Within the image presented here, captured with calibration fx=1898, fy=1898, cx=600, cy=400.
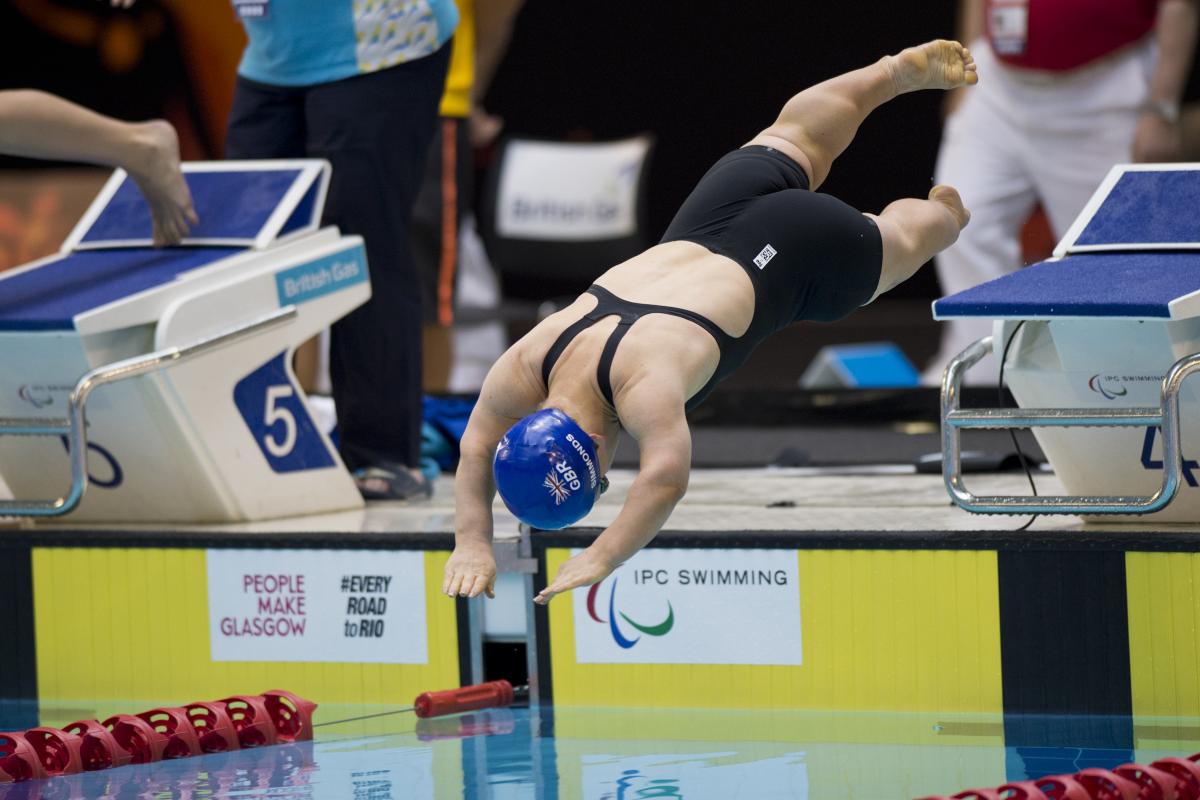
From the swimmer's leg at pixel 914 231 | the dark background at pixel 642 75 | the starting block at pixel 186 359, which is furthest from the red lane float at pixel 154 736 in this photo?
the dark background at pixel 642 75

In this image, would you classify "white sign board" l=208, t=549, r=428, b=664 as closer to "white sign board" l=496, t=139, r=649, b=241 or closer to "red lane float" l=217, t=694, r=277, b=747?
"red lane float" l=217, t=694, r=277, b=747

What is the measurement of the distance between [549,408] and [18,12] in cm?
945

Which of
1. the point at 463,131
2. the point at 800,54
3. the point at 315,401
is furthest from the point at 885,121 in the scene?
the point at 315,401

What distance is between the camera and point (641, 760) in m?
3.85

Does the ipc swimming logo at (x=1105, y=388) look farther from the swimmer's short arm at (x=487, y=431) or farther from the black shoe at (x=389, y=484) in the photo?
the black shoe at (x=389, y=484)

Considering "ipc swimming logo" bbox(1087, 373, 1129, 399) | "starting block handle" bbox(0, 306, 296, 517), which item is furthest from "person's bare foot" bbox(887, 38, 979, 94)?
"starting block handle" bbox(0, 306, 296, 517)

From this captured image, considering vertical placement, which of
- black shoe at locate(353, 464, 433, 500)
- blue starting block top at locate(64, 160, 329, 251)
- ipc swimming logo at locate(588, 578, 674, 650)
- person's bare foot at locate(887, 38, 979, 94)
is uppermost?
person's bare foot at locate(887, 38, 979, 94)

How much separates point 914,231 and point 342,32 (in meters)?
1.66

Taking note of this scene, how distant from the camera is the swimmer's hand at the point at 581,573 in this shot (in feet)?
11.2

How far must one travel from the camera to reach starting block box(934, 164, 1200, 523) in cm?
383

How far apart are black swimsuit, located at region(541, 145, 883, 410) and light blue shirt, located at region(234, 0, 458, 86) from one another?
1.14 meters

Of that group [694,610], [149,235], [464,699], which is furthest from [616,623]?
[149,235]

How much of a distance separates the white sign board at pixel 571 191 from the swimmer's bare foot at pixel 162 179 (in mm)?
5664

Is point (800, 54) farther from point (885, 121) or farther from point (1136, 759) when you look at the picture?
point (1136, 759)
